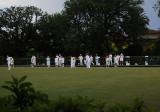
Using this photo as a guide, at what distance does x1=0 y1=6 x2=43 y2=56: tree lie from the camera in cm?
7431

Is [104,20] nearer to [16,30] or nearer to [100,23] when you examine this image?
[100,23]

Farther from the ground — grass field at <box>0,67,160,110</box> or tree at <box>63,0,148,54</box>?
tree at <box>63,0,148,54</box>

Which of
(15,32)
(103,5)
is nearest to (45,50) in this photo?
(15,32)

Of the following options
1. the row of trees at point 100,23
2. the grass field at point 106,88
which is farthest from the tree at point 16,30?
the grass field at point 106,88

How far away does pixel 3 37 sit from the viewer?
243ft

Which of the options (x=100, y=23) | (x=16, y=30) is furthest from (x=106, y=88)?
(x=16, y=30)

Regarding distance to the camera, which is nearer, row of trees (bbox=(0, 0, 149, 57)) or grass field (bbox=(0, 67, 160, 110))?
grass field (bbox=(0, 67, 160, 110))

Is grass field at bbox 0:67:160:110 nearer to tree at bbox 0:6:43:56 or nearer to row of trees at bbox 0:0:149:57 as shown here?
row of trees at bbox 0:0:149:57

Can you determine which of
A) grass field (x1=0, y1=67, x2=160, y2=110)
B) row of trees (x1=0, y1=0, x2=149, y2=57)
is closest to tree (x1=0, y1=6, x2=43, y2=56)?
row of trees (x1=0, y1=0, x2=149, y2=57)

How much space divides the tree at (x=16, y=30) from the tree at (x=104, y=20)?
2034 cm

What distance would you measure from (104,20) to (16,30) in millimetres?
27504

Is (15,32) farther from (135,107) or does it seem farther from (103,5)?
(135,107)

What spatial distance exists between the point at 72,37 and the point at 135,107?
5393cm

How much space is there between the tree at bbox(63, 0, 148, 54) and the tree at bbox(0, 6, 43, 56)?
20339 mm
